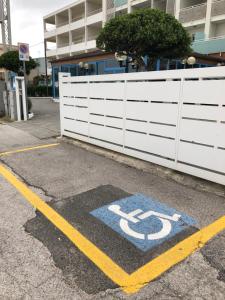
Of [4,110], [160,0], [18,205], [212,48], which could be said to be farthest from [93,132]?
[160,0]

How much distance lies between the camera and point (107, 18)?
30.4 m

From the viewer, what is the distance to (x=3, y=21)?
13.0m

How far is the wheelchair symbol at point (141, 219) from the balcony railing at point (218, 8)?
22253 mm

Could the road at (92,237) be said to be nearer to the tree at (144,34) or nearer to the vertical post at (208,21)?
the tree at (144,34)

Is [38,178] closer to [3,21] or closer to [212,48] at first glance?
[3,21]

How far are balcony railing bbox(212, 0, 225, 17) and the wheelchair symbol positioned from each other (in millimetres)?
22253

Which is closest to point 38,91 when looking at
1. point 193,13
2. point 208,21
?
point 193,13

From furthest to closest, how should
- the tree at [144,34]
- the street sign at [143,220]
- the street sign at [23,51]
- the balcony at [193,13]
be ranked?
the balcony at [193,13] < the street sign at [23,51] < the tree at [144,34] < the street sign at [143,220]

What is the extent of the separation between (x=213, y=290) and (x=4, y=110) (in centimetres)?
1273

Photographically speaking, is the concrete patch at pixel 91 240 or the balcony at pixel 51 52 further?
the balcony at pixel 51 52

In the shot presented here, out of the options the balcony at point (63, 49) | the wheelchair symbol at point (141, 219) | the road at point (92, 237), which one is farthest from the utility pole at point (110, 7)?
the wheelchair symbol at point (141, 219)

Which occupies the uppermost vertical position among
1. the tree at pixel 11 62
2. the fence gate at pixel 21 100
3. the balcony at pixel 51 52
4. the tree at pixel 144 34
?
the balcony at pixel 51 52

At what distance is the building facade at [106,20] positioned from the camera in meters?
20.5

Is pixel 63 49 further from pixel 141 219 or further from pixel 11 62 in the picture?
pixel 141 219
